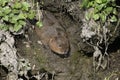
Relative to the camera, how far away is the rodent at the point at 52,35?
14.3 ft

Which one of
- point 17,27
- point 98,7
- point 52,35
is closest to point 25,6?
point 17,27

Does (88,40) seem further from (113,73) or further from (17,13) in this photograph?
(17,13)

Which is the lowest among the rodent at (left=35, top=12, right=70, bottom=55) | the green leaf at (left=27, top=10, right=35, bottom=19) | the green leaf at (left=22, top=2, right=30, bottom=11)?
the rodent at (left=35, top=12, right=70, bottom=55)

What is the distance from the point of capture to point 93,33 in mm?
4180

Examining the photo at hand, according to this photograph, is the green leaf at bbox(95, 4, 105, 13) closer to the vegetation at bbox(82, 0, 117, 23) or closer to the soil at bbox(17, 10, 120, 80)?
the vegetation at bbox(82, 0, 117, 23)

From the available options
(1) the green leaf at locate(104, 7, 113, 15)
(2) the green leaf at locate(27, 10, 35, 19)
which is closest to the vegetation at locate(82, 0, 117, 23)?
(1) the green leaf at locate(104, 7, 113, 15)

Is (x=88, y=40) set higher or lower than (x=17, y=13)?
lower

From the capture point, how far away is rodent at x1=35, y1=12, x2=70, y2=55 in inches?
172

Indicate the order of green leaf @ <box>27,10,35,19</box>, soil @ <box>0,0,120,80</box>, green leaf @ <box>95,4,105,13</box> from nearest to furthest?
green leaf @ <box>95,4,105,13</box> → green leaf @ <box>27,10,35,19</box> → soil @ <box>0,0,120,80</box>

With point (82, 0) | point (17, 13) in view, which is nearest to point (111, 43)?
point (82, 0)


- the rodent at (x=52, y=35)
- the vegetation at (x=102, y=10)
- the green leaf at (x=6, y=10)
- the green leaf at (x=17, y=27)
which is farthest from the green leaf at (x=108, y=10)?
the green leaf at (x=6, y=10)

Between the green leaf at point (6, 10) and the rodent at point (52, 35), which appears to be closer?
the green leaf at point (6, 10)

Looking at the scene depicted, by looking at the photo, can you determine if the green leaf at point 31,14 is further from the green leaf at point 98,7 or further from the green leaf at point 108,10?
the green leaf at point 108,10

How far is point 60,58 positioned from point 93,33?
599 millimetres
